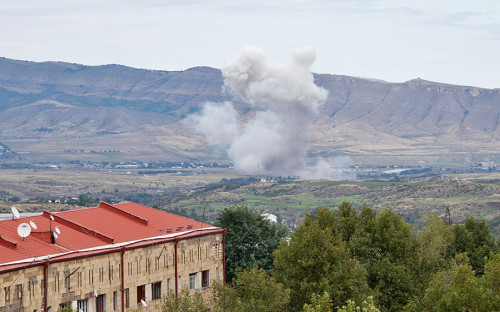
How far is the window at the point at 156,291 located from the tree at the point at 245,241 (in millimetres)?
15014

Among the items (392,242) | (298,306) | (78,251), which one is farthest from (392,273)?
(78,251)

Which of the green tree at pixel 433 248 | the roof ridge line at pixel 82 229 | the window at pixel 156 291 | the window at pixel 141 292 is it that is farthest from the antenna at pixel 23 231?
the green tree at pixel 433 248

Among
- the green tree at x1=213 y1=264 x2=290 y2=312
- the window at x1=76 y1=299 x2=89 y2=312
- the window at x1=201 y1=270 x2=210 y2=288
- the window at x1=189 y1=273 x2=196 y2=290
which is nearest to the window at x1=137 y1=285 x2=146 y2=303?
the window at x1=76 y1=299 x2=89 y2=312

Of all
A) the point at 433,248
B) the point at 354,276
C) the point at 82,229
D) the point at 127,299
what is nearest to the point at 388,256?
the point at 354,276

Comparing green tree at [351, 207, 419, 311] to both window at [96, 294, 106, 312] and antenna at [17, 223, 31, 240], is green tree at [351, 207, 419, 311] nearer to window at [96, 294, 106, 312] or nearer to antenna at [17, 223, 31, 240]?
window at [96, 294, 106, 312]

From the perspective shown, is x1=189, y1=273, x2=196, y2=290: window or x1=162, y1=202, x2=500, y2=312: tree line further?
x1=189, y1=273, x2=196, y2=290: window

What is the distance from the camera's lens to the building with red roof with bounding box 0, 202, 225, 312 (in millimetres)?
49906

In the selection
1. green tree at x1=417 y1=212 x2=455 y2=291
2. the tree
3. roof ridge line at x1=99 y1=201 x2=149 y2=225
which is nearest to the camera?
roof ridge line at x1=99 y1=201 x2=149 y2=225

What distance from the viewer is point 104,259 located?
5488 centimetres

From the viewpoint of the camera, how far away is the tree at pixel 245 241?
2982 inches

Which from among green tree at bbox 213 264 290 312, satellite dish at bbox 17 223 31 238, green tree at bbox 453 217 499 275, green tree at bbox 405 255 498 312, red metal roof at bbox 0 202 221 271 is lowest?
green tree at bbox 453 217 499 275

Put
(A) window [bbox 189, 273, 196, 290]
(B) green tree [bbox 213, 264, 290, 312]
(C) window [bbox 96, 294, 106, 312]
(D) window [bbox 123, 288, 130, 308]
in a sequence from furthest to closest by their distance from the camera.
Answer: (A) window [bbox 189, 273, 196, 290] → (D) window [bbox 123, 288, 130, 308] → (C) window [bbox 96, 294, 106, 312] → (B) green tree [bbox 213, 264, 290, 312]

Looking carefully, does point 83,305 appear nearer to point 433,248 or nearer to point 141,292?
point 141,292

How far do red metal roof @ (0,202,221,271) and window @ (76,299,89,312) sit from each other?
2813 mm
